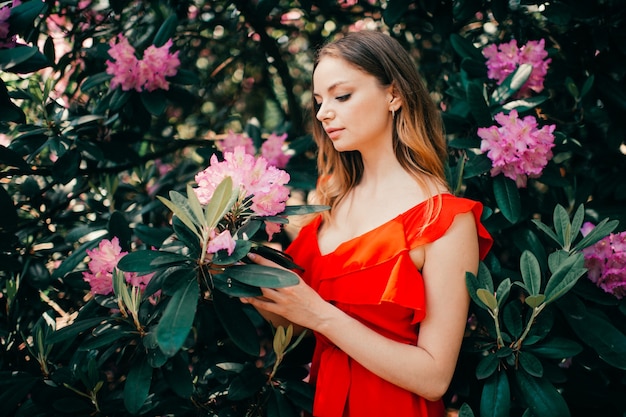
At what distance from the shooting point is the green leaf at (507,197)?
1.66 meters

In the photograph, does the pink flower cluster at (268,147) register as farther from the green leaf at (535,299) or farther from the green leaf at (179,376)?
the green leaf at (535,299)

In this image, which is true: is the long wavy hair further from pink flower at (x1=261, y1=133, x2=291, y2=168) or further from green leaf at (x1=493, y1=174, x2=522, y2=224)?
pink flower at (x1=261, y1=133, x2=291, y2=168)

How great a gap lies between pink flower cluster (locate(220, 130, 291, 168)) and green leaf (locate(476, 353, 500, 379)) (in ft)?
3.92

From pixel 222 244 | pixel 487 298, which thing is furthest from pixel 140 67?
pixel 487 298

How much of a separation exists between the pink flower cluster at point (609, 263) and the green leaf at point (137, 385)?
1.27 m

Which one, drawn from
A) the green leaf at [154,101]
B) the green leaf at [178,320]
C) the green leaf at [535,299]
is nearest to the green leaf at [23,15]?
the green leaf at [154,101]

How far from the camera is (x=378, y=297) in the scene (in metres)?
1.42

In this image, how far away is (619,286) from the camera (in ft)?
5.13

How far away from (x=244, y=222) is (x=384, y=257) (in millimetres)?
383

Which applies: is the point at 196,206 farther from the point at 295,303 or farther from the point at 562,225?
the point at 562,225

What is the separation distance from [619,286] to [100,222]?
174 cm


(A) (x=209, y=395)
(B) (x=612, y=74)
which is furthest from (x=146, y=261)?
(B) (x=612, y=74)

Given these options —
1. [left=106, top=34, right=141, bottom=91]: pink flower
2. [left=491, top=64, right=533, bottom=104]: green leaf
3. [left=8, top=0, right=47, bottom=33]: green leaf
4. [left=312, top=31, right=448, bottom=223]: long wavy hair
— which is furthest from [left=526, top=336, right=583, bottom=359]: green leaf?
[left=8, top=0, right=47, bottom=33]: green leaf

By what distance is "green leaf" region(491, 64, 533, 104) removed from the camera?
1790 millimetres
